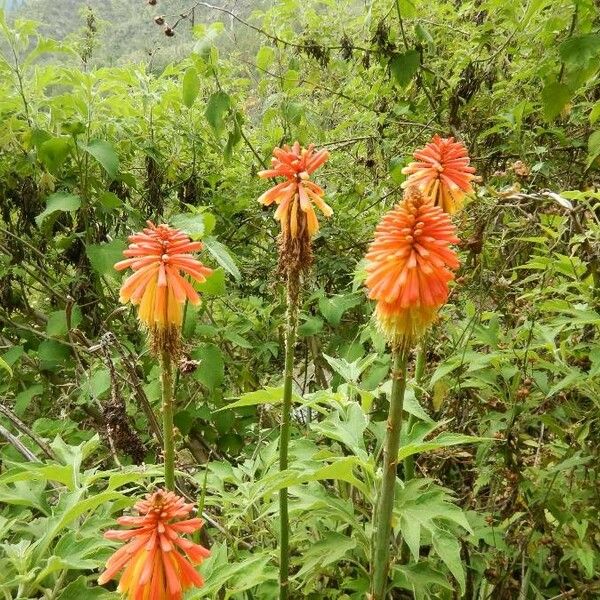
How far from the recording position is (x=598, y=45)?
249cm

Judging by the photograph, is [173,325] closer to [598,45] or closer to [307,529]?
[307,529]

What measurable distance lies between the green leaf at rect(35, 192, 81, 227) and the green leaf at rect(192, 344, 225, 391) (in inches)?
43.9

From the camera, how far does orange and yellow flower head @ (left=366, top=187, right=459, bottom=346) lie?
4.70 feet

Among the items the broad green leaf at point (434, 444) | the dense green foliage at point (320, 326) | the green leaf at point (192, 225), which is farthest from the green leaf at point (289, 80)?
the broad green leaf at point (434, 444)

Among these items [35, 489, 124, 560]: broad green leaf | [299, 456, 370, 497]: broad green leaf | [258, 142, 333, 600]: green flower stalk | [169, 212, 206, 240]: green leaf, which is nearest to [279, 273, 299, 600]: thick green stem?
[258, 142, 333, 600]: green flower stalk

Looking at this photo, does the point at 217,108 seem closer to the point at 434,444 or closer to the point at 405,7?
the point at 405,7

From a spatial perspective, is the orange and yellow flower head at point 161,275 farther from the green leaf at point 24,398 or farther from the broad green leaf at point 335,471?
the green leaf at point 24,398

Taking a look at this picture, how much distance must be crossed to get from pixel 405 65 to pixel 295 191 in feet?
7.98

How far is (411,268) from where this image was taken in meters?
1.43

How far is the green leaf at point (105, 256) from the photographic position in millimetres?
3488

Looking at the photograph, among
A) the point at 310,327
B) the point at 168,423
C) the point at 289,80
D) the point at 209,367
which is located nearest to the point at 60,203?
the point at 209,367

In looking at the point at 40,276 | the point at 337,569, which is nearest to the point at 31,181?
the point at 40,276

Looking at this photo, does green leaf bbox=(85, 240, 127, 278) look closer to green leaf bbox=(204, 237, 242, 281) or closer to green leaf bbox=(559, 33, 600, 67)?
green leaf bbox=(204, 237, 242, 281)

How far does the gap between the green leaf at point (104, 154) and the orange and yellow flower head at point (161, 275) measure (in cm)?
191
